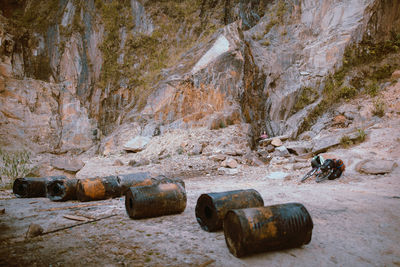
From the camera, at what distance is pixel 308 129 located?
37.1 feet

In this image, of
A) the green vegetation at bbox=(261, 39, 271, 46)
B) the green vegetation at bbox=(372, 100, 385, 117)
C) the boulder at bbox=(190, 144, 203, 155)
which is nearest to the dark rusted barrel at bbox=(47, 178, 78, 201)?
the boulder at bbox=(190, 144, 203, 155)

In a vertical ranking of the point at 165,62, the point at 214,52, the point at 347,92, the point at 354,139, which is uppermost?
the point at 165,62

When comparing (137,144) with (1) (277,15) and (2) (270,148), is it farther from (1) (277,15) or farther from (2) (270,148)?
(1) (277,15)

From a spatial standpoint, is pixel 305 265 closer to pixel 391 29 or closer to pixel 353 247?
pixel 353 247

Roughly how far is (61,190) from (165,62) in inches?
555

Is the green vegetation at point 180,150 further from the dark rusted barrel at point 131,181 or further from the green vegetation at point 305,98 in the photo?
the green vegetation at point 305,98

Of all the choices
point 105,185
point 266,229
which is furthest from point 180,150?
point 266,229

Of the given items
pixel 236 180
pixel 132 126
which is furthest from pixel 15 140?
pixel 236 180

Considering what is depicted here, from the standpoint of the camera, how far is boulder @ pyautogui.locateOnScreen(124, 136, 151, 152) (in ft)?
41.5

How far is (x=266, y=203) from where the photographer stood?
166 inches

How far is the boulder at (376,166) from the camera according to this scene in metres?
5.74

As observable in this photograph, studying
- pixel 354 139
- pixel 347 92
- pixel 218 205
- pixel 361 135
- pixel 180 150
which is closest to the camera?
pixel 218 205

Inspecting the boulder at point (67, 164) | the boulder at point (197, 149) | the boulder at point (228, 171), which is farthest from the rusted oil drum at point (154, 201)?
the boulder at point (197, 149)

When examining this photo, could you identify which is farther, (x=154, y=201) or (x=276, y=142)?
(x=276, y=142)
